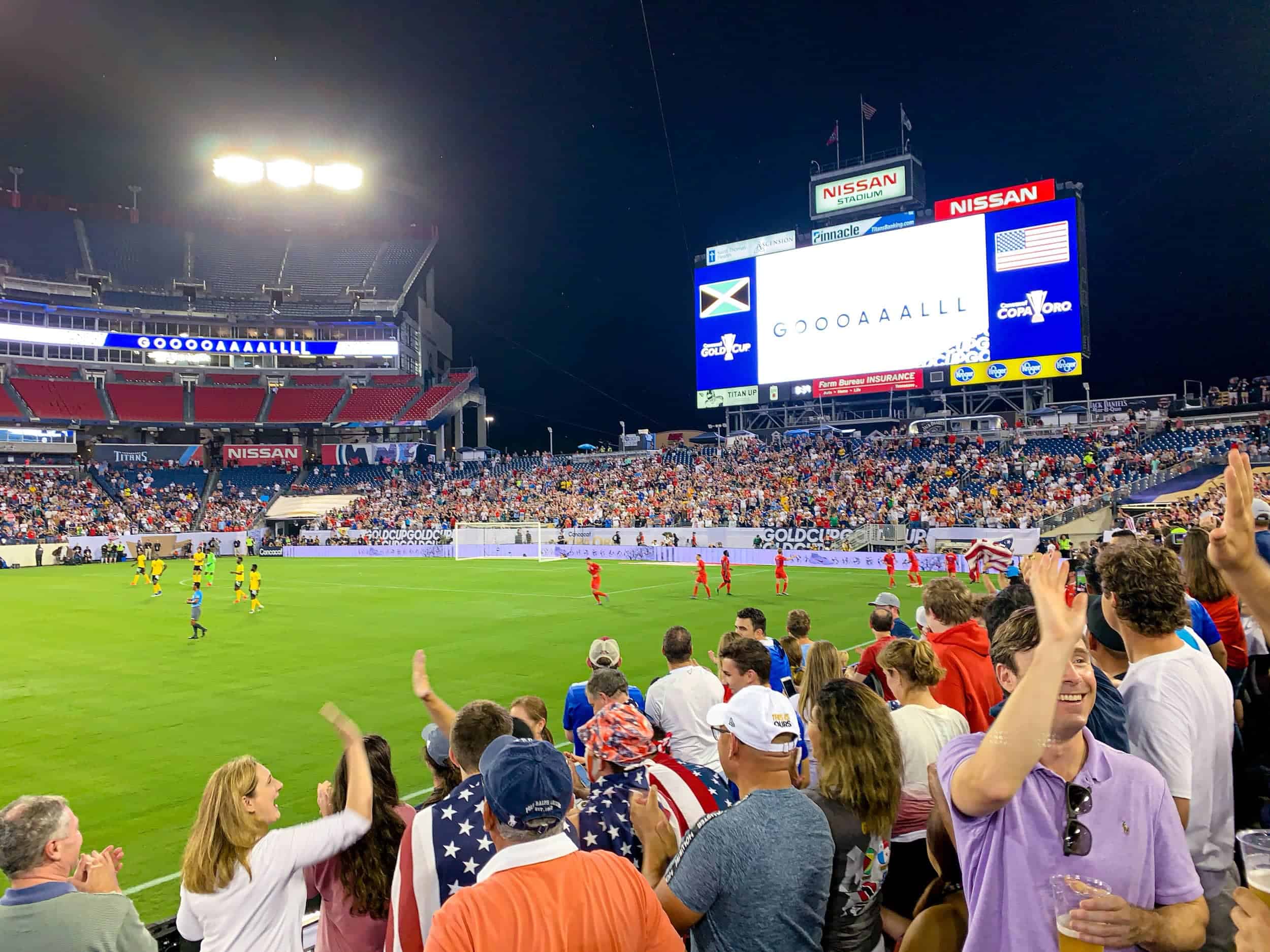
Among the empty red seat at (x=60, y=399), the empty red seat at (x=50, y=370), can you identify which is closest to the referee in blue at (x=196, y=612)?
the empty red seat at (x=60, y=399)

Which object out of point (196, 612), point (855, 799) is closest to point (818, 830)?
point (855, 799)

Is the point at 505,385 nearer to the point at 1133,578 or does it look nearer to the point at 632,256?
the point at 632,256

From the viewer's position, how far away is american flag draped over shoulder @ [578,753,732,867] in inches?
130

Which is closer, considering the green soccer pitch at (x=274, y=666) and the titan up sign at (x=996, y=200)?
the green soccer pitch at (x=274, y=666)

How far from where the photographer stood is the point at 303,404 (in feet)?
251

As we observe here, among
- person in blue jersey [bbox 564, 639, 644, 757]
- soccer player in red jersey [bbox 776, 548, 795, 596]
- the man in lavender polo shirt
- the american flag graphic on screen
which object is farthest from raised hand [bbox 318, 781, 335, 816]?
the american flag graphic on screen

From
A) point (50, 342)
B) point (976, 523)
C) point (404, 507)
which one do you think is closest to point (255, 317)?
point (50, 342)

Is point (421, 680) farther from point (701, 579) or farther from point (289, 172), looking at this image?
point (289, 172)

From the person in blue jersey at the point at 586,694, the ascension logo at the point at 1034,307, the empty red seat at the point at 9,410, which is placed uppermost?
the ascension logo at the point at 1034,307

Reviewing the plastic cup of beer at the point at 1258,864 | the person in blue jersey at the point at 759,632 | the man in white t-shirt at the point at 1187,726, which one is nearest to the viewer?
the plastic cup of beer at the point at 1258,864

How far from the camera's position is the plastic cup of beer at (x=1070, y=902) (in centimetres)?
202

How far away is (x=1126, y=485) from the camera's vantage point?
128ft

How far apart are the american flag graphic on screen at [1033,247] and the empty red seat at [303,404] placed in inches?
2425

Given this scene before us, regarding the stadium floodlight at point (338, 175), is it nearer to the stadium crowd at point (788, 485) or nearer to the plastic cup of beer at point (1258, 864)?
the stadium crowd at point (788, 485)
